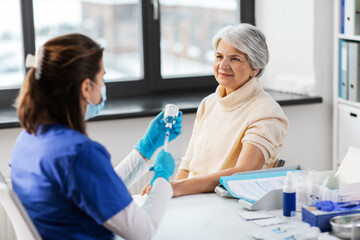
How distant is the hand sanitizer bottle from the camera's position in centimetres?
164

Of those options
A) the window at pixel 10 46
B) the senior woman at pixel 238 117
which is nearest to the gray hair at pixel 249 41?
the senior woman at pixel 238 117

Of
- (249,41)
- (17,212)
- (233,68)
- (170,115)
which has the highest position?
(249,41)

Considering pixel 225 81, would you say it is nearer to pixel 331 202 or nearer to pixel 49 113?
pixel 331 202

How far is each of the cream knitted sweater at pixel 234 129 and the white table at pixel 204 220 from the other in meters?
0.30

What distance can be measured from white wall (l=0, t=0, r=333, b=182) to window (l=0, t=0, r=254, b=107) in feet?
0.69

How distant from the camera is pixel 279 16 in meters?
3.19

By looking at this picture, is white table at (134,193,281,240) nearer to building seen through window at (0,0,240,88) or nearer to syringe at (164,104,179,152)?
syringe at (164,104,179,152)

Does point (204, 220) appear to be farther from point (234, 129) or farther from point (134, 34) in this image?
point (134, 34)

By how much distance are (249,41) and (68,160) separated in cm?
107

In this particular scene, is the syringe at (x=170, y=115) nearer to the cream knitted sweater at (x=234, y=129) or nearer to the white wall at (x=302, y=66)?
the cream knitted sweater at (x=234, y=129)

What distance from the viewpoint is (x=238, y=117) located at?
2180mm

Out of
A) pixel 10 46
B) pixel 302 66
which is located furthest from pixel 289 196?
pixel 10 46

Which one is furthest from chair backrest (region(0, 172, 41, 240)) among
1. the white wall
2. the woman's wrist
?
the white wall

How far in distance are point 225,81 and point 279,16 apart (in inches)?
44.6
